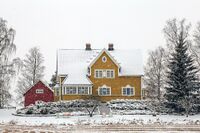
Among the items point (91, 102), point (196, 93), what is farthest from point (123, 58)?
point (196, 93)

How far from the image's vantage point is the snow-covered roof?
59656 mm

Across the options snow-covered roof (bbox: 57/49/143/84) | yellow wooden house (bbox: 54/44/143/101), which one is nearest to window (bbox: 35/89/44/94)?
yellow wooden house (bbox: 54/44/143/101)

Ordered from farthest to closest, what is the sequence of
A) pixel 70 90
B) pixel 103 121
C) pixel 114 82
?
1. pixel 114 82
2. pixel 70 90
3. pixel 103 121

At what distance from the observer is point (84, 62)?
6238cm

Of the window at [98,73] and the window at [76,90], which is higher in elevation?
the window at [98,73]

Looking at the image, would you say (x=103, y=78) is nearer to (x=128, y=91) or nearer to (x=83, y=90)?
(x=83, y=90)

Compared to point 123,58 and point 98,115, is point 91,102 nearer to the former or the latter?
point 98,115

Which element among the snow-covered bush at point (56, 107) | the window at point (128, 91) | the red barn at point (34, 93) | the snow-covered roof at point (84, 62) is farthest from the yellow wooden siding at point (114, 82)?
the snow-covered bush at point (56, 107)

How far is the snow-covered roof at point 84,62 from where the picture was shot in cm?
5966

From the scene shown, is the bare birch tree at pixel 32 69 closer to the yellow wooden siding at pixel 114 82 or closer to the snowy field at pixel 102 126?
the yellow wooden siding at pixel 114 82

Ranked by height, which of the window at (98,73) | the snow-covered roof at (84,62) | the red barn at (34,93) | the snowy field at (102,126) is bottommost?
the snowy field at (102,126)

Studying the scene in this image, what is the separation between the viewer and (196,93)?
47.0 meters

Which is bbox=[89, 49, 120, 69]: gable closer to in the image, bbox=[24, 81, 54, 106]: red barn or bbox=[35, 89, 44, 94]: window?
bbox=[24, 81, 54, 106]: red barn

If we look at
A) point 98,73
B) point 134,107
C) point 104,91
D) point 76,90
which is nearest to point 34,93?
point 76,90
